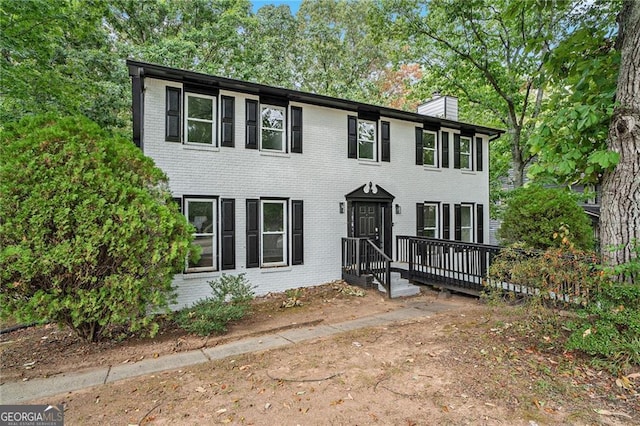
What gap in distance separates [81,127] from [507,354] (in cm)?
689

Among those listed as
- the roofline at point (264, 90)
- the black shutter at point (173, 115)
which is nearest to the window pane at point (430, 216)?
the roofline at point (264, 90)

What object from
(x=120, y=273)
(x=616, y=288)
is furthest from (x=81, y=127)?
(x=616, y=288)

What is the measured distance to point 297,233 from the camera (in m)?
8.87

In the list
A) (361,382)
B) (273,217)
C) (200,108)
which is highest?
(200,108)

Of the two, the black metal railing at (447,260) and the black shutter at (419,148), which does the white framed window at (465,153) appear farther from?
the black metal railing at (447,260)

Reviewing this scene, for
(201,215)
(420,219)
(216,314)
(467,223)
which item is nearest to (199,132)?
(201,215)

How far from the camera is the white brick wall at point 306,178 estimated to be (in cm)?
757

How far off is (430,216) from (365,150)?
130 inches

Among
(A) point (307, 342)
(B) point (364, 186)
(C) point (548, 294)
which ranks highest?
(B) point (364, 186)

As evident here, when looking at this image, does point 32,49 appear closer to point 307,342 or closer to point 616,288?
point 307,342

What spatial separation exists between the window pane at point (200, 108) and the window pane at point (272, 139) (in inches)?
55.3

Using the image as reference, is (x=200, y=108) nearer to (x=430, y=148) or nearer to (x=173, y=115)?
(x=173, y=115)

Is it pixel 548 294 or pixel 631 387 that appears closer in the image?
pixel 631 387

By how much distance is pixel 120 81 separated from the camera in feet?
39.5
